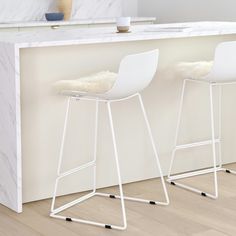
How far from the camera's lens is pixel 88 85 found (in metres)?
3.75

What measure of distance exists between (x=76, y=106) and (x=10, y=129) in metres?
0.49

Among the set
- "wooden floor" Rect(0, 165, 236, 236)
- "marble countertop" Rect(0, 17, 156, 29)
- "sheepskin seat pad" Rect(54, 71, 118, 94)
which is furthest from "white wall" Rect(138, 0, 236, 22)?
"sheepskin seat pad" Rect(54, 71, 118, 94)

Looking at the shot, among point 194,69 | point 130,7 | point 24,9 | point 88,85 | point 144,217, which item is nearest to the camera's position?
point 88,85

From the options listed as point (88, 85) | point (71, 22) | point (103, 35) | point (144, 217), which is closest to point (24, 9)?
point (71, 22)

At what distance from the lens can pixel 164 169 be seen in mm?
4684

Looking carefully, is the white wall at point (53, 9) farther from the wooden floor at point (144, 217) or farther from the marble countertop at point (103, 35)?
the wooden floor at point (144, 217)

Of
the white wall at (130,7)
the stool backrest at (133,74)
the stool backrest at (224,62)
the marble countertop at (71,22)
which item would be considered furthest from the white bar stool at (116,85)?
the white wall at (130,7)

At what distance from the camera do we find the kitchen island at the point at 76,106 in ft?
12.8

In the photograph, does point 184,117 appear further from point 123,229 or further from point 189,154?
point 123,229

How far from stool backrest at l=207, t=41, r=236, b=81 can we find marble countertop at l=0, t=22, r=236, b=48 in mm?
321

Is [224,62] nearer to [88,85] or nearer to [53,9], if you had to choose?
[88,85]

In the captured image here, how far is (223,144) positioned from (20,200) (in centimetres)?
172

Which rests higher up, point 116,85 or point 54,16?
point 54,16

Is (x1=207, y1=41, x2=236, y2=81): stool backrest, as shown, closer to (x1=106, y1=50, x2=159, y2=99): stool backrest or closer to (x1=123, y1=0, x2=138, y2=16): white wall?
(x1=106, y1=50, x2=159, y2=99): stool backrest
